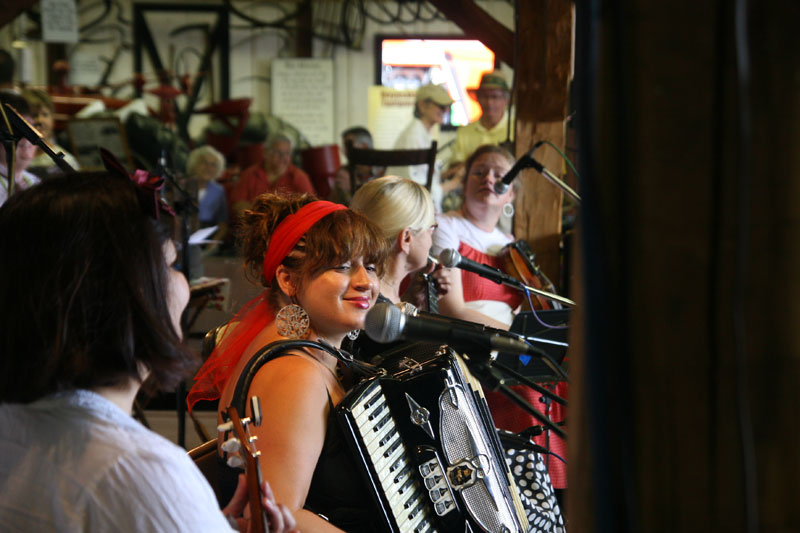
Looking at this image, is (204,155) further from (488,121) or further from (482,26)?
(482,26)

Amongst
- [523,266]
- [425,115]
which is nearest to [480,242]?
[523,266]

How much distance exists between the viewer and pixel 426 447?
69.2 inches

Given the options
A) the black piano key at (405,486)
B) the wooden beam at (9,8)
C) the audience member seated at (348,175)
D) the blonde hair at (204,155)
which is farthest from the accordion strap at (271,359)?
the blonde hair at (204,155)

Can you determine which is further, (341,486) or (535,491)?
(535,491)

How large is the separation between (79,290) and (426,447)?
926 millimetres

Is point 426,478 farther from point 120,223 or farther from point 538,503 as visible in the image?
point 120,223

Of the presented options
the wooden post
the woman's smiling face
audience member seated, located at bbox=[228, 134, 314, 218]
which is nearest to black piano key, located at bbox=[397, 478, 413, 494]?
the woman's smiling face

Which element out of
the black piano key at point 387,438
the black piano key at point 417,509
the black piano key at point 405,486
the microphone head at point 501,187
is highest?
the microphone head at point 501,187

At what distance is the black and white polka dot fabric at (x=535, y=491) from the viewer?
2299 millimetres

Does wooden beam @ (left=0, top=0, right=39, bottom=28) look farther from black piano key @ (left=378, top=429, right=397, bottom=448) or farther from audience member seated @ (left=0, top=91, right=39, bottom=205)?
black piano key @ (left=378, top=429, right=397, bottom=448)

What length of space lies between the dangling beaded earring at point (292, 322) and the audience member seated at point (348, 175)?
3597 millimetres

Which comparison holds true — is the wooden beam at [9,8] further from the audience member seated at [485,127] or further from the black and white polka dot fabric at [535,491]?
the black and white polka dot fabric at [535,491]

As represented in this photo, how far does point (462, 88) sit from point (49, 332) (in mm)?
9384

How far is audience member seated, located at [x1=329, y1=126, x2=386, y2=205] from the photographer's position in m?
5.74
